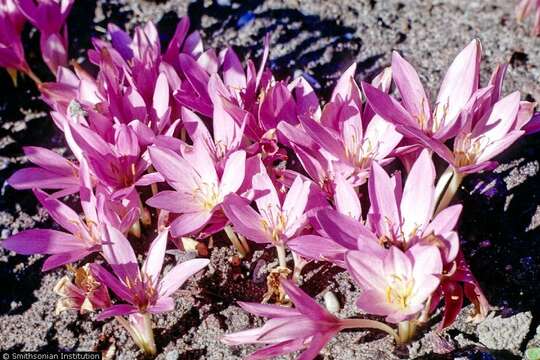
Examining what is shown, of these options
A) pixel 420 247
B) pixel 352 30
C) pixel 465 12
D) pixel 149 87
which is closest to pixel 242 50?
pixel 352 30

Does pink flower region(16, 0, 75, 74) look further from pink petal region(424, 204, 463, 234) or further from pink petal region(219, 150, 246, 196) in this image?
pink petal region(424, 204, 463, 234)

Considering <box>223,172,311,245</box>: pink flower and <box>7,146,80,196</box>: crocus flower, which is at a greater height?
<box>223,172,311,245</box>: pink flower

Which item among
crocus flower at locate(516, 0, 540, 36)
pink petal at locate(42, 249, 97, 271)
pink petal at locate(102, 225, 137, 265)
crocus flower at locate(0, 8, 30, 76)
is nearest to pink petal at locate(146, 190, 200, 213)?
pink petal at locate(102, 225, 137, 265)

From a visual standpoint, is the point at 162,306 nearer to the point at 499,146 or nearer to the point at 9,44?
the point at 499,146

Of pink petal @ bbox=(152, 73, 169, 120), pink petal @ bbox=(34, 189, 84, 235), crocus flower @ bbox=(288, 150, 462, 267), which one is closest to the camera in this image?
crocus flower @ bbox=(288, 150, 462, 267)

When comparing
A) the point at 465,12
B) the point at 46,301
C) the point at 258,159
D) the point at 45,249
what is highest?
the point at 465,12

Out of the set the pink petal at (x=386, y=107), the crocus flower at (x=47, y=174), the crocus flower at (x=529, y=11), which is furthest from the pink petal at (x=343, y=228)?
the crocus flower at (x=529, y=11)

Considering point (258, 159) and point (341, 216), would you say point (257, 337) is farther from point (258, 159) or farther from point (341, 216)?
point (258, 159)
